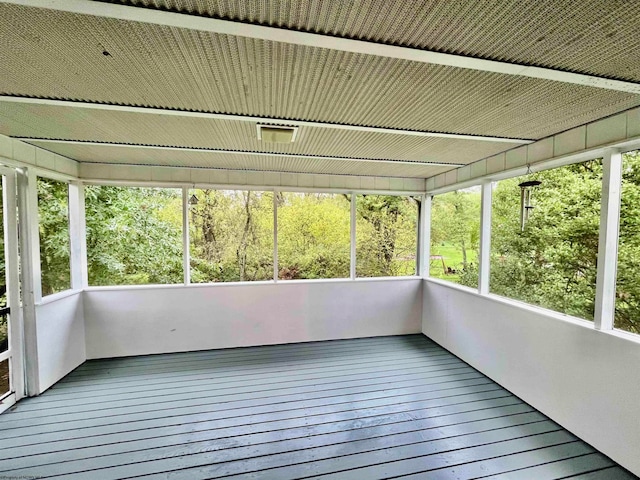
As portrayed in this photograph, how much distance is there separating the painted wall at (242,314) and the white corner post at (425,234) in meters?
0.29

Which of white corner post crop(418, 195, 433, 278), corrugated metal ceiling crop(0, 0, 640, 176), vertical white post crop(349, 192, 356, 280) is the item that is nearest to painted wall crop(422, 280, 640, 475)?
white corner post crop(418, 195, 433, 278)

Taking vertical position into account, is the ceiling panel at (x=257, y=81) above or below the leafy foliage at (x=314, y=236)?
above

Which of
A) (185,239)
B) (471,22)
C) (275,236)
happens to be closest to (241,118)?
(471,22)

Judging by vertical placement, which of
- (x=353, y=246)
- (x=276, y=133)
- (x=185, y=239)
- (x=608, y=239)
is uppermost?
(x=276, y=133)

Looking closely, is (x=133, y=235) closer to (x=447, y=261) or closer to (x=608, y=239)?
(x=447, y=261)

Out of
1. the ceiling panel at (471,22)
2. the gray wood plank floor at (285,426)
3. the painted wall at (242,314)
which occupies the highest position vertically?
the ceiling panel at (471,22)

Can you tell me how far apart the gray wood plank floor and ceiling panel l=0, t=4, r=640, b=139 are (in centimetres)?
237

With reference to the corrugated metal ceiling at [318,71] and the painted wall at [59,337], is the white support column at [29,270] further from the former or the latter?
the corrugated metal ceiling at [318,71]

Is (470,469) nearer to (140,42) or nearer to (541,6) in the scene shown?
(541,6)

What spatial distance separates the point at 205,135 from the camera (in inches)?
99.2

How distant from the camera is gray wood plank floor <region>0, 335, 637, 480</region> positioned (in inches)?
79.2

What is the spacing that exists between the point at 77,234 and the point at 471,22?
425cm

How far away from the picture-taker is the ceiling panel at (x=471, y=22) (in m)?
1.05

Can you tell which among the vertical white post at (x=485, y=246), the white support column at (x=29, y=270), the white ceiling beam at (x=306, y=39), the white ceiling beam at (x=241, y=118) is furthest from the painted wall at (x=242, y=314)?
the white ceiling beam at (x=306, y=39)
